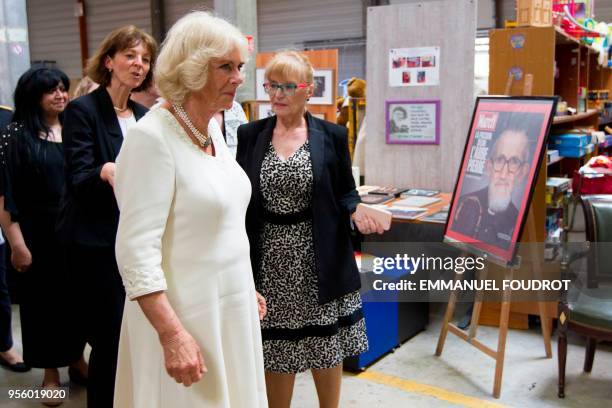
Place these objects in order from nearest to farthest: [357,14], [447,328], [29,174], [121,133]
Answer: [121,133] → [29,174] → [447,328] → [357,14]

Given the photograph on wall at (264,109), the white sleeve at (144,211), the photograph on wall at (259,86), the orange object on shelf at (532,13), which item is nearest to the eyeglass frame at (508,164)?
the orange object on shelf at (532,13)

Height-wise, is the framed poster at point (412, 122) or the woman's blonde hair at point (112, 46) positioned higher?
the woman's blonde hair at point (112, 46)

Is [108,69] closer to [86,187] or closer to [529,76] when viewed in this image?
[86,187]

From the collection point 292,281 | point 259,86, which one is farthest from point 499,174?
point 259,86

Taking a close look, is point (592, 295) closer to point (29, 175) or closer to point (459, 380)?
point (459, 380)

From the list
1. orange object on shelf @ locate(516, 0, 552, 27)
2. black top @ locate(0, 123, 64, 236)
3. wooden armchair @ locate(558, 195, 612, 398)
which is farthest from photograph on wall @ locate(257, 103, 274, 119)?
wooden armchair @ locate(558, 195, 612, 398)

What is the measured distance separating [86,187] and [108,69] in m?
0.50

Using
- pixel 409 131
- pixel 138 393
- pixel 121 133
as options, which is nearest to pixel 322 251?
pixel 121 133

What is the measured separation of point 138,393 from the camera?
5.03ft

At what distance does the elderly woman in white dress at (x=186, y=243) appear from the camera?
1.44m

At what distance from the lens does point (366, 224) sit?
2.24 meters

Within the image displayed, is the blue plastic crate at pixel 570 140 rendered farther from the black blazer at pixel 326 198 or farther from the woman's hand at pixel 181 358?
the woman's hand at pixel 181 358

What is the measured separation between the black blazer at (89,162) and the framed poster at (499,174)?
6.07 ft

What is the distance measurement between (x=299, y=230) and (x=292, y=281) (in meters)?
0.20
